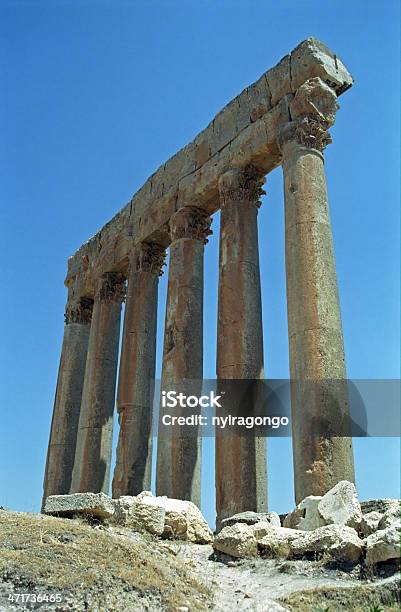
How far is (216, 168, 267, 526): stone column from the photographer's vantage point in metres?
14.1

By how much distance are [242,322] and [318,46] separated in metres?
6.94

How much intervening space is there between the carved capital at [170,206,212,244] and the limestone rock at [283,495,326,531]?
9601 millimetres

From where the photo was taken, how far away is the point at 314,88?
14984mm

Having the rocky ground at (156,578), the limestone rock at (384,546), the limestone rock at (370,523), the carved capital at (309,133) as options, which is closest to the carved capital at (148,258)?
the carved capital at (309,133)

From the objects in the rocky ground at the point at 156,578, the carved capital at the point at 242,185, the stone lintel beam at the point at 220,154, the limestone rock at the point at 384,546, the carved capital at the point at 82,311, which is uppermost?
the stone lintel beam at the point at 220,154

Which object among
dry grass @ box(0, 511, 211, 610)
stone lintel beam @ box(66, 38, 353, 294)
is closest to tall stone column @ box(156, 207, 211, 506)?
stone lintel beam @ box(66, 38, 353, 294)

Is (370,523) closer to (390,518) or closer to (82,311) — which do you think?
(390,518)

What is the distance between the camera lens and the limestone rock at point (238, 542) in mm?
9953

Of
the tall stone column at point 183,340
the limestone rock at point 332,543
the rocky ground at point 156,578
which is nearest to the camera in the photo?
the rocky ground at point 156,578

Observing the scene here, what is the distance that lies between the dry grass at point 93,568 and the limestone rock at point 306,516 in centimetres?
225

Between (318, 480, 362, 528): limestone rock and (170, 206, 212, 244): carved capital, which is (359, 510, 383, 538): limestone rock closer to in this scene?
(318, 480, 362, 528): limestone rock

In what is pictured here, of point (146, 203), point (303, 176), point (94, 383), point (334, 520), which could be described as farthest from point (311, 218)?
point (94, 383)

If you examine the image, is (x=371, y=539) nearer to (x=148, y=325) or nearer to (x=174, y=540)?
(x=174, y=540)

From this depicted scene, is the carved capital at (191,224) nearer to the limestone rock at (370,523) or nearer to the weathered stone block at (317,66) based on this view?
the weathered stone block at (317,66)
